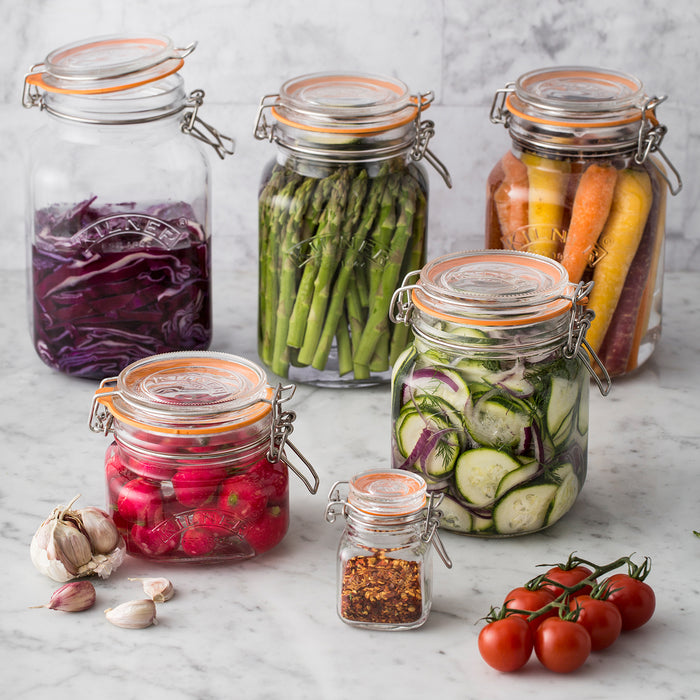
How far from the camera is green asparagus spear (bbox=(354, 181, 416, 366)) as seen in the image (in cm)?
196

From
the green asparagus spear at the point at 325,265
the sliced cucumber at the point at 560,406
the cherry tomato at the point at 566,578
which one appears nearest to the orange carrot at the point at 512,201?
the green asparagus spear at the point at 325,265

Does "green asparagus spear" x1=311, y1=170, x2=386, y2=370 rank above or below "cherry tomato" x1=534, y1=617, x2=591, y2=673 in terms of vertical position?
above

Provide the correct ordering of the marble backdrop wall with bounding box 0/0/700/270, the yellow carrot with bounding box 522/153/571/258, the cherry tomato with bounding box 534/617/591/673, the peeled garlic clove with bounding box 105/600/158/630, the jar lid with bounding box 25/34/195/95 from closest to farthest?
the cherry tomato with bounding box 534/617/591/673 → the peeled garlic clove with bounding box 105/600/158/630 → the jar lid with bounding box 25/34/195/95 → the yellow carrot with bounding box 522/153/571/258 → the marble backdrop wall with bounding box 0/0/700/270

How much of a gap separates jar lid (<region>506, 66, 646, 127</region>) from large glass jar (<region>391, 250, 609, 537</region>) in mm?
393

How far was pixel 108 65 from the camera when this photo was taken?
1.89 metres

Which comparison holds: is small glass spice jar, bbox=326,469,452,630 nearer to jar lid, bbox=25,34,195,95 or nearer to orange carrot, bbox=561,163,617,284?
orange carrot, bbox=561,163,617,284

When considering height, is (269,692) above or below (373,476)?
below

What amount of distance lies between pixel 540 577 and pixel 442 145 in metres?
1.17

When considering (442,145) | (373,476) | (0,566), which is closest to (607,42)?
(442,145)

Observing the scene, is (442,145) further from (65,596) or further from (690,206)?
(65,596)

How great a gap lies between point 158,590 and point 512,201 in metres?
0.90

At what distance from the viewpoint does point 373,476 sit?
4.82ft

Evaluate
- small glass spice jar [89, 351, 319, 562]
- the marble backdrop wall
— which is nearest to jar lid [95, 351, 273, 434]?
small glass spice jar [89, 351, 319, 562]

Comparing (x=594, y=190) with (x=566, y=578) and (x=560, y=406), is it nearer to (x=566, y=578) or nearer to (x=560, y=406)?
(x=560, y=406)
